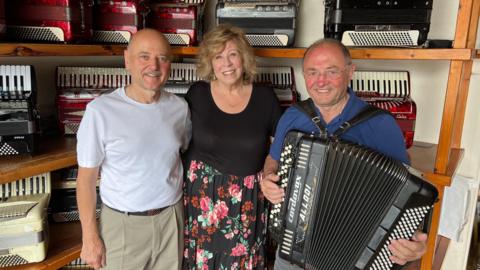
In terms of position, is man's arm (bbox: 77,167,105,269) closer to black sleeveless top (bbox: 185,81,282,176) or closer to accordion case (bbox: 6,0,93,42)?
black sleeveless top (bbox: 185,81,282,176)

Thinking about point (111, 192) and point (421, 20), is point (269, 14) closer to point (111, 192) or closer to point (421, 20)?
point (421, 20)

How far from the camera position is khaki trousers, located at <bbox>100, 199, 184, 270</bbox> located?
4.70ft

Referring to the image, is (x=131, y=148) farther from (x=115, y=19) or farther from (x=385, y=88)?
(x=385, y=88)

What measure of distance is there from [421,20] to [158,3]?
4.06 feet

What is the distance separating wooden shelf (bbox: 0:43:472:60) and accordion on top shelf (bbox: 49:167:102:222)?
1.77 feet

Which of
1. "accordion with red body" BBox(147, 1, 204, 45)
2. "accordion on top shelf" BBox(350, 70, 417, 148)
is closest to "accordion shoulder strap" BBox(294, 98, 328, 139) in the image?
"accordion on top shelf" BBox(350, 70, 417, 148)

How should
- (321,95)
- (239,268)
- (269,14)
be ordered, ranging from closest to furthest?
1. (321,95)
2. (239,268)
3. (269,14)

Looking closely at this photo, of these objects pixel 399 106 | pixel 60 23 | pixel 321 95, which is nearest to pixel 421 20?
pixel 399 106

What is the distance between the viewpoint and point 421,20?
1.57 metres

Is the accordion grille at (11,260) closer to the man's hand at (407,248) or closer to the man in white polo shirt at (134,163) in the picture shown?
the man in white polo shirt at (134,163)

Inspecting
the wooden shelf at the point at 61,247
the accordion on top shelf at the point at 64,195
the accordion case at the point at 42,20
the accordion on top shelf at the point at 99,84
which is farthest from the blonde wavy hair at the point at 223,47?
the wooden shelf at the point at 61,247

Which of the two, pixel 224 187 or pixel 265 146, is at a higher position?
pixel 265 146

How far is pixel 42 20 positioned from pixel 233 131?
0.87 metres

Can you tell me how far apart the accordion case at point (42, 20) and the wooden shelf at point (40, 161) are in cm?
44
